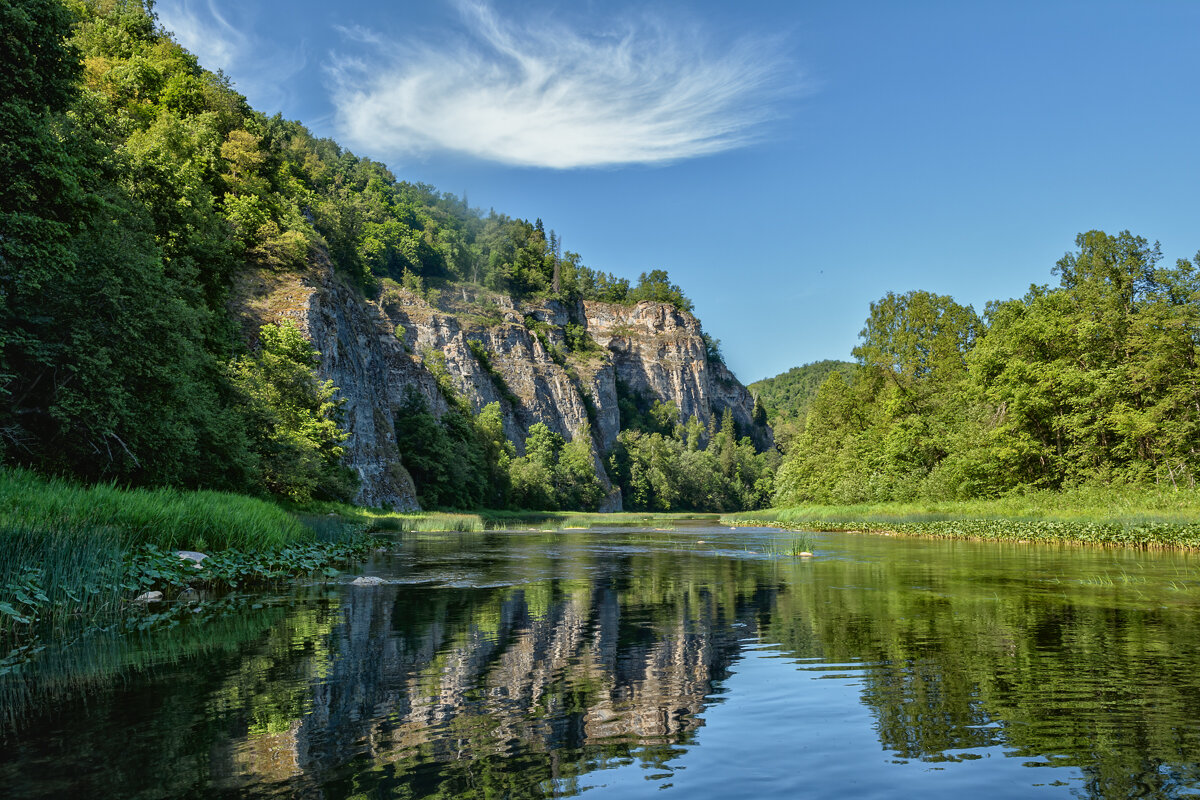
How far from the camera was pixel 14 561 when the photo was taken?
10508 millimetres

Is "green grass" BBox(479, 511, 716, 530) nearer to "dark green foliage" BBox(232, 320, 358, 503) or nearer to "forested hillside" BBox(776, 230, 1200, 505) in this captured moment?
"dark green foliage" BBox(232, 320, 358, 503)

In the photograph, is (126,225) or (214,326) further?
(214,326)

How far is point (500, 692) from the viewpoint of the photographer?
295 inches

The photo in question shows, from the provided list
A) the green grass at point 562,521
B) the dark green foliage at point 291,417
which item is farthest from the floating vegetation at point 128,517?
the green grass at point 562,521

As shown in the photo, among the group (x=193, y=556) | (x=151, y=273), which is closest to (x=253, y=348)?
(x=151, y=273)

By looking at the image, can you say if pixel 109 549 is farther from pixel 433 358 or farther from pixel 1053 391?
pixel 433 358

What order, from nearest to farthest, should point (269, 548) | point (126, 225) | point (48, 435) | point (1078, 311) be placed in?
point (269, 548)
point (48, 435)
point (126, 225)
point (1078, 311)

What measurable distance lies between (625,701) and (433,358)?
12105cm

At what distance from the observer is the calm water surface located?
4.96 metres

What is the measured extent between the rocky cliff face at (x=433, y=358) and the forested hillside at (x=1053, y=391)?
4935cm

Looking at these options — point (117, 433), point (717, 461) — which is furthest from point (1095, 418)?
point (717, 461)

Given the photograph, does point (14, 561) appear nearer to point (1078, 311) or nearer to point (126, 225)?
point (126, 225)

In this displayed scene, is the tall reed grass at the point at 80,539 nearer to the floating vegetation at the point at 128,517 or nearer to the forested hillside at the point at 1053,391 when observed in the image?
the floating vegetation at the point at 128,517

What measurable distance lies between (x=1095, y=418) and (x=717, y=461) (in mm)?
129142
